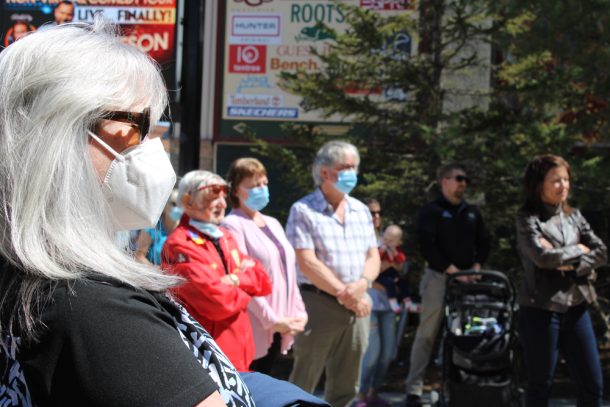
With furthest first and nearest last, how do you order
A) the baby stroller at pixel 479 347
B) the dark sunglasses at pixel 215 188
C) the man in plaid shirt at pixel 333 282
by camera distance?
the baby stroller at pixel 479 347, the man in plaid shirt at pixel 333 282, the dark sunglasses at pixel 215 188

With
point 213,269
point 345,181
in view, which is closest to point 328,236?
point 345,181

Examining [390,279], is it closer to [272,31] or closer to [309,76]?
[309,76]

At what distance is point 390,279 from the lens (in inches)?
291

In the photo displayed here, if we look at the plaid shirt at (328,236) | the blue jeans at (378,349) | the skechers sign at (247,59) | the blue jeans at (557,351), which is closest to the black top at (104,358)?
the plaid shirt at (328,236)

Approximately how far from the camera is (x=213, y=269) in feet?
Result: 14.0

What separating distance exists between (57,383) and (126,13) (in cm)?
538

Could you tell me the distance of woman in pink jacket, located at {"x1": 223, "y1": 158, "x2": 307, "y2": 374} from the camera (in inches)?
200

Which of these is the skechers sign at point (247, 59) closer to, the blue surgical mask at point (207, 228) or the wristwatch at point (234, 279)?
the blue surgical mask at point (207, 228)

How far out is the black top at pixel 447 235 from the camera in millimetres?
7094

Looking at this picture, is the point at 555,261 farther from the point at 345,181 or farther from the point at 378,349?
the point at 378,349

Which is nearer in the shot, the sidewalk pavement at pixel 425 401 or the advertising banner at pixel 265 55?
the sidewalk pavement at pixel 425 401

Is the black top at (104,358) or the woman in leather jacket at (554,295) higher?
the black top at (104,358)

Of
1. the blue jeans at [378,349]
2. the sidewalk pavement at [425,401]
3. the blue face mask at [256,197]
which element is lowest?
the sidewalk pavement at [425,401]

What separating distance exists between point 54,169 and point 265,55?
37.4 feet
